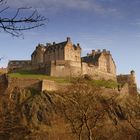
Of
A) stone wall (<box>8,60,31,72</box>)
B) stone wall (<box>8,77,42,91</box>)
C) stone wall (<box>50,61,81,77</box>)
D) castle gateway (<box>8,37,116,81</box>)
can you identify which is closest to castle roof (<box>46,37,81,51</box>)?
castle gateway (<box>8,37,116,81</box>)

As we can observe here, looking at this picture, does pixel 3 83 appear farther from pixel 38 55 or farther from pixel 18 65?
pixel 38 55

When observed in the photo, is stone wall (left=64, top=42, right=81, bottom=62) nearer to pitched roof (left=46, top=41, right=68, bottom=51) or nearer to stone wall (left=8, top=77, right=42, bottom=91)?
pitched roof (left=46, top=41, right=68, bottom=51)

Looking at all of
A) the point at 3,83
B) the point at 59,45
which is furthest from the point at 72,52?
the point at 3,83

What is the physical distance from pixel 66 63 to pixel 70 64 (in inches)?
38.4

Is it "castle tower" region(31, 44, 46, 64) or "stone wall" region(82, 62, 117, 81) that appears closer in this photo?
"stone wall" region(82, 62, 117, 81)

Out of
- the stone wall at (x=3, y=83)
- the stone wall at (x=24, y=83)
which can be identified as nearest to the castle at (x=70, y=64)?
the stone wall at (x=24, y=83)

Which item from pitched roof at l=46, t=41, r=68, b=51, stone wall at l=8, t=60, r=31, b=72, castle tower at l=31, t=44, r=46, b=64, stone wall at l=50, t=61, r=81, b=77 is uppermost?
pitched roof at l=46, t=41, r=68, b=51

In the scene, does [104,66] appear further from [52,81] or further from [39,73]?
[52,81]

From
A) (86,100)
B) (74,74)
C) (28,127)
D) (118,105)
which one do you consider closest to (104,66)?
(74,74)

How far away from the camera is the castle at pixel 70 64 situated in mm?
80312

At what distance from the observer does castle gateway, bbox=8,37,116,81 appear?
80238 mm

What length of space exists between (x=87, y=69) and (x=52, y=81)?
15468mm

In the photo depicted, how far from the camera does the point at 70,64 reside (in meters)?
80.9

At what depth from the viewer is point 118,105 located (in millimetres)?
71750
